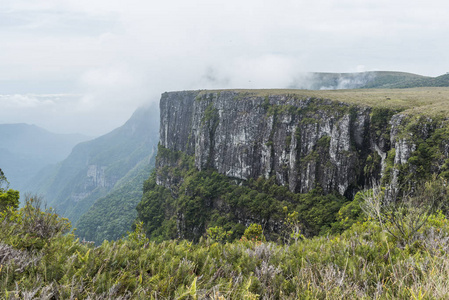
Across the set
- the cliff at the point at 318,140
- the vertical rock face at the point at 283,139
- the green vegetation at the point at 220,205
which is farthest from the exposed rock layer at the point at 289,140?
the green vegetation at the point at 220,205

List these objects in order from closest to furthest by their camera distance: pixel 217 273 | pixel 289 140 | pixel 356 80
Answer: pixel 217 273
pixel 289 140
pixel 356 80

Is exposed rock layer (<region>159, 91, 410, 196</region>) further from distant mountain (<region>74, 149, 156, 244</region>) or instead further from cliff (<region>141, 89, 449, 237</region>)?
distant mountain (<region>74, 149, 156, 244</region>)

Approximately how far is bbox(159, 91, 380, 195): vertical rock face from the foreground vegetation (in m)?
36.6

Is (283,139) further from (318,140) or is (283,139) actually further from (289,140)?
(318,140)

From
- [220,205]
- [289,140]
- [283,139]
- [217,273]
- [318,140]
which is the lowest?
[220,205]

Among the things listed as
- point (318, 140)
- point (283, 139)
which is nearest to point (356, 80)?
point (283, 139)

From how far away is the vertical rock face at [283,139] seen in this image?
40.0m

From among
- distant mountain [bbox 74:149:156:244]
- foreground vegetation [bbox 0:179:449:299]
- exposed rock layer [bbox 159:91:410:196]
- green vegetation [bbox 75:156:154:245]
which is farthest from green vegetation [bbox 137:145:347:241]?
foreground vegetation [bbox 0:179:449:299]

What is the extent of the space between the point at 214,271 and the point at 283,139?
4911cm

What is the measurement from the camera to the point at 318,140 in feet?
148

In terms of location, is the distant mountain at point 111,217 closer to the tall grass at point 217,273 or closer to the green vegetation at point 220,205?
the green vegetation at point 220,205

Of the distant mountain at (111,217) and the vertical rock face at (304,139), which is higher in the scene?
the vertical rock face at (304,139)

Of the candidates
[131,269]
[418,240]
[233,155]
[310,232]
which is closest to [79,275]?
[131,269]

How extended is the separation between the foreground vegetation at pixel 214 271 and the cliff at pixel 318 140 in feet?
83.3
